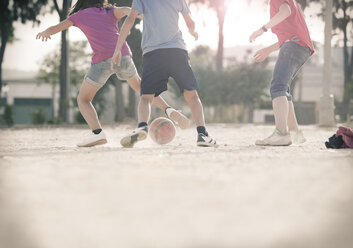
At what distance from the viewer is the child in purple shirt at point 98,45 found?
5.83 metres

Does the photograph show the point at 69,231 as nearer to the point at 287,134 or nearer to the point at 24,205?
the point at 24,205

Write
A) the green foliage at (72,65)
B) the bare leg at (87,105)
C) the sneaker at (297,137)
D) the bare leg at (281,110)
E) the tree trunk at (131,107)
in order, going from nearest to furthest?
1. the bare leg at (281,110)
2. the bare leg at (87,105)
3. the sneaker at (297,137)
4. the tree trunk at (131,107)
5. the green foliage at (72,65)

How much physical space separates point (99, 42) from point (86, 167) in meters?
2.30

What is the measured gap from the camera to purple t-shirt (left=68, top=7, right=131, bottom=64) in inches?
229

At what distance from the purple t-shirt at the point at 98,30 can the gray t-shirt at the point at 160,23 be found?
0.46 m

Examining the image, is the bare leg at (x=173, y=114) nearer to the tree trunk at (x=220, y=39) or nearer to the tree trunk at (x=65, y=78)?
the tree trunk at (x=65, y=78)

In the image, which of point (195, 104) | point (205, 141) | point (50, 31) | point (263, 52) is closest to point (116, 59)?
point (50, 31)

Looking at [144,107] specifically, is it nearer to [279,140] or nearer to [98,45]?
[98,45]

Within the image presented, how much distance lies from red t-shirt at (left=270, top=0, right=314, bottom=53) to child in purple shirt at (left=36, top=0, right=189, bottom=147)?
1442 mm

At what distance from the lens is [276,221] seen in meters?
2.29

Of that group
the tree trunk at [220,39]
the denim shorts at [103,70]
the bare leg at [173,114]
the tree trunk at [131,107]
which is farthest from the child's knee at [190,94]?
the tree trunk at [220,39]

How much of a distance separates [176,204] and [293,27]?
3737 mm

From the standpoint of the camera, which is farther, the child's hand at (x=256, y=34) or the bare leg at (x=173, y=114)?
the bare leg at (x=173, y=114)

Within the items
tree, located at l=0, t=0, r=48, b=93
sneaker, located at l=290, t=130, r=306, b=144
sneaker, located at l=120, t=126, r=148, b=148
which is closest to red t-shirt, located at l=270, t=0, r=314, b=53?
sneaker, located at l=290, t=130, r=306, b=144
